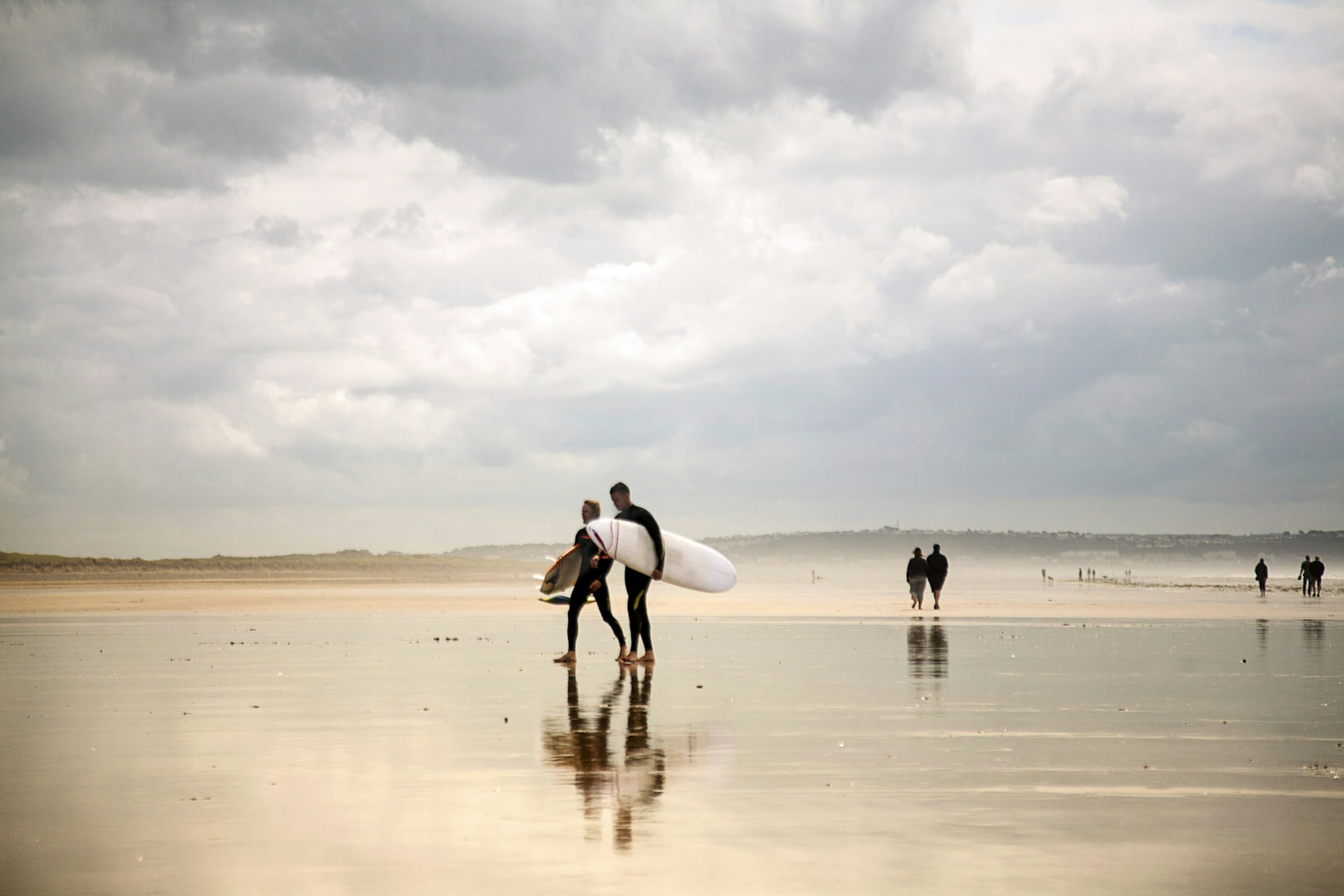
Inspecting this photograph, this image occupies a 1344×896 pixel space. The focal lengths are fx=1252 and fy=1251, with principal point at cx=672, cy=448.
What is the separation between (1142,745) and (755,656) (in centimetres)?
986

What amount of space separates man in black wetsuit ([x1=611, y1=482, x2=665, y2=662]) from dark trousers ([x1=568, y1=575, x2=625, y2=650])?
0.26m

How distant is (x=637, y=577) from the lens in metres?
18.0

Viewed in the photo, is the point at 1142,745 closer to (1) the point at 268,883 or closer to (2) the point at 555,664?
(1) the point at 268,883

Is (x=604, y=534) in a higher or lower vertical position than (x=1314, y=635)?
higher

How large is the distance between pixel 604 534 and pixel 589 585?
0.77 m

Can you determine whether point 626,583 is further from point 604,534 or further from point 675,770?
point 675,770

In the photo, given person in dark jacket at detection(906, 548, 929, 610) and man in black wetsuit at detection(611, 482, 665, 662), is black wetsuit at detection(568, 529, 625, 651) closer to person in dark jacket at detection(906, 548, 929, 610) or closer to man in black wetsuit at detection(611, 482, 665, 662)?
man in black wetsuit at detection(611, 482, 665, 662)

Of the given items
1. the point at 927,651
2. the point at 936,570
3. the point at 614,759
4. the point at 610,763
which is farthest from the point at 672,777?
the point at 936,570

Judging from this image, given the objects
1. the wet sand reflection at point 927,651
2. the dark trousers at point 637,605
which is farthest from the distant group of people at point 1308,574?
the dark trousers at point 637,605

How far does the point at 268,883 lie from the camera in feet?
20.6

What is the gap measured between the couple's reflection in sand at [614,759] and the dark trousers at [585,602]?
3698 millimetres


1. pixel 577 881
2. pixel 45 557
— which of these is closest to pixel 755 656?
pixel 577 881

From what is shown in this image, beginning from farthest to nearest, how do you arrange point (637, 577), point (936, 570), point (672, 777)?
point (936, 570), point (637, 577), point (672, 777)

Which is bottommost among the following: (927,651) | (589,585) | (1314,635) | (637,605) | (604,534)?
(1314,635)
